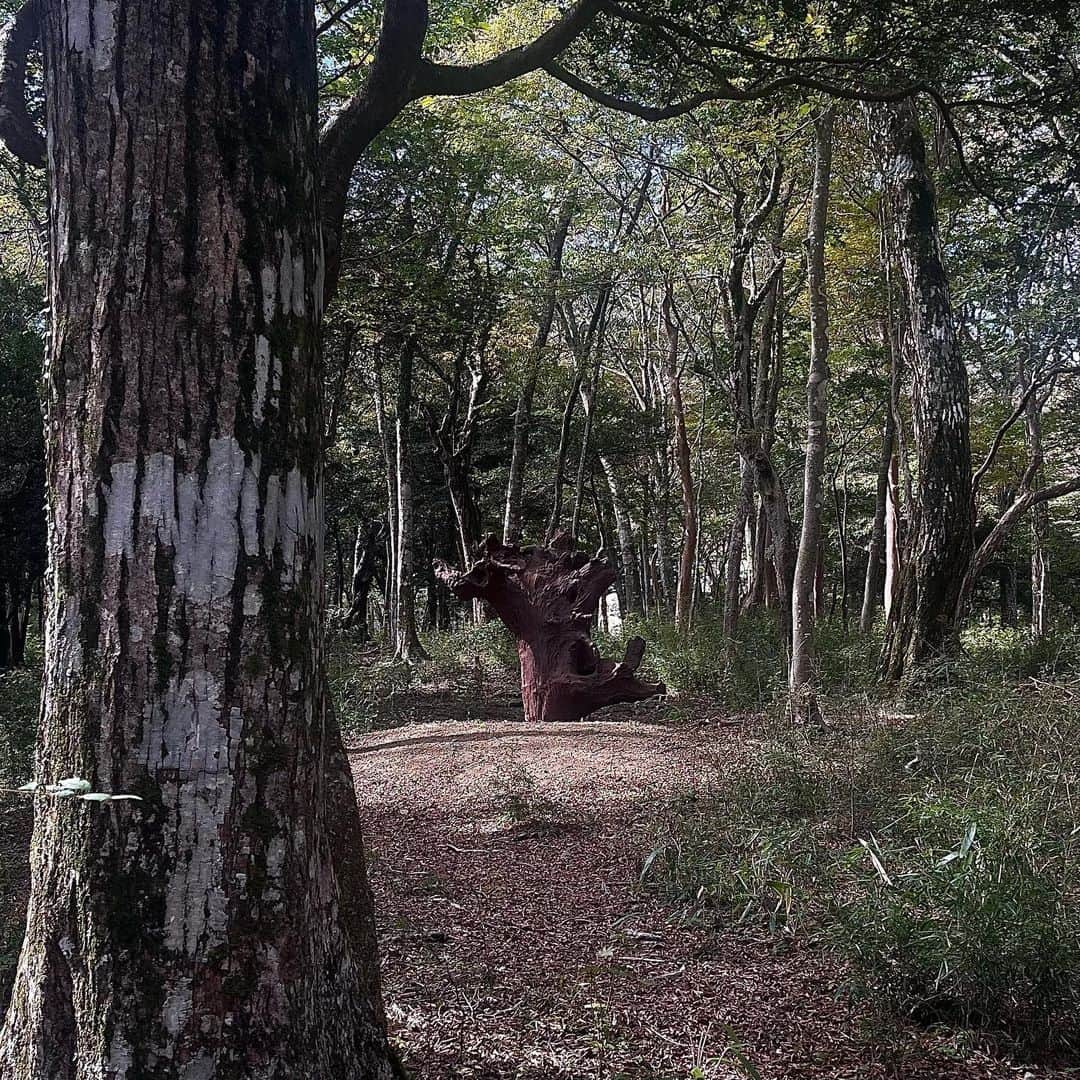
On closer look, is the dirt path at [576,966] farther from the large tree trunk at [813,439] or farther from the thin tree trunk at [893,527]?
the thin tree trunk at [893,527]

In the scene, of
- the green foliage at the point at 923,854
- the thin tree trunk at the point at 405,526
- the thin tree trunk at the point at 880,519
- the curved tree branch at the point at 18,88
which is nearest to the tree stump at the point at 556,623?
the green foliage at the point at 923,854

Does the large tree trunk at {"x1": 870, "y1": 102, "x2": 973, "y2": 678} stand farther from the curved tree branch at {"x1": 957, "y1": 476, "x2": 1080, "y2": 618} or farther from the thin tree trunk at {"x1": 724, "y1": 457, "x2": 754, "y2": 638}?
the thin tree trunk at {"x1": 724, "y1": 457, "x2": 754, "y2": 638}

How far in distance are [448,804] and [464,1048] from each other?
153 inches

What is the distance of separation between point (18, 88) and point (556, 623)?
828 centimetres

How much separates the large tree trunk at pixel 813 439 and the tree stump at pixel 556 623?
2.47 m

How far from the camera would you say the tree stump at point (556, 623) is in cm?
1033

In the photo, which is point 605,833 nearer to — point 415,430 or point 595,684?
point 595,684

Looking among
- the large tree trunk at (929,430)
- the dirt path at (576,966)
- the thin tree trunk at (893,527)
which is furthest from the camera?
the thin tree trunk at (893,527)

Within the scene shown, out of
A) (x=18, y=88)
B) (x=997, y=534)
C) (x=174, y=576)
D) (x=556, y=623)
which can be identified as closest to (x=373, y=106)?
(x=18, y=88)

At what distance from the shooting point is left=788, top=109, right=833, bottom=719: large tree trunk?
8.02 metres

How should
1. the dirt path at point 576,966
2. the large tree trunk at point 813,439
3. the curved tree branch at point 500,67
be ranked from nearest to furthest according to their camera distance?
the dirt path at point 576,966, the curved tree branch at point 500,67, the large tree trunk at point 813,439

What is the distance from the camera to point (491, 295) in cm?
1455

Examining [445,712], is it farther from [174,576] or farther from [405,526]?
[174,576]

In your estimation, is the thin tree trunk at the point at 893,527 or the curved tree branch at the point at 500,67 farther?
the thin tree trunk at the point at 893,527
